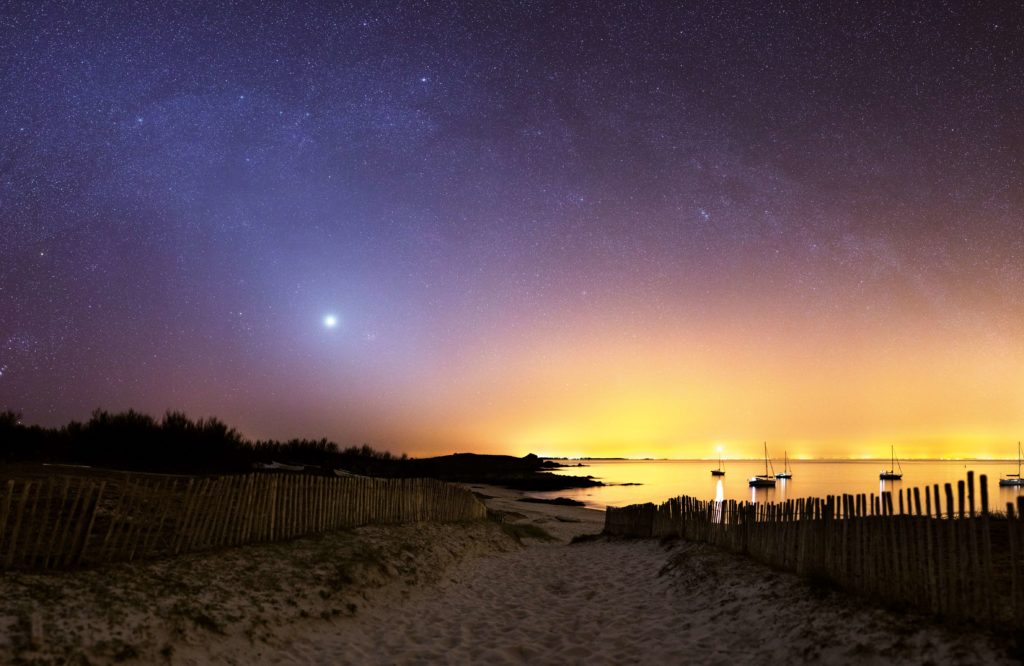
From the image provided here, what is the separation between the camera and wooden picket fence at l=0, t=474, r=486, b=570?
7.35 m

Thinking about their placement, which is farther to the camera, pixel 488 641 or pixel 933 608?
pixel 488 641

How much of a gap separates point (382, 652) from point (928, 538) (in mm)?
6547

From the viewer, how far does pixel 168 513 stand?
11352 mm

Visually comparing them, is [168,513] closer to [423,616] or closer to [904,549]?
[423,616]

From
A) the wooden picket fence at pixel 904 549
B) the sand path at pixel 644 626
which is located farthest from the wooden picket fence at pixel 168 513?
the wooden picket fence at pixel 904 549

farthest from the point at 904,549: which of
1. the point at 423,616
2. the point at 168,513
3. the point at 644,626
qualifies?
the point at 168,513

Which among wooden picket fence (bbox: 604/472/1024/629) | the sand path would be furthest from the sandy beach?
wooden picket fence (bbox: 604/472/1024/629)

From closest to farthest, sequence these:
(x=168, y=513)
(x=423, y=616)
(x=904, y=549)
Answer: (x=904, y=549) < (x=423, y=616) < (x=168, y=513)

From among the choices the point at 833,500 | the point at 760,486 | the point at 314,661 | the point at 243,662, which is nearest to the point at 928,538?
the point at 833,500

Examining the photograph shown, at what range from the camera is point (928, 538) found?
21.5 ft

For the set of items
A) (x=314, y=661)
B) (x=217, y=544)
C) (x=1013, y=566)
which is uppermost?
(x=1013, y=566)

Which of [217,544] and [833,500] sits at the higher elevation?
[833,500]

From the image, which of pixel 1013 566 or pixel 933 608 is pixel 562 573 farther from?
pixel 1013 566

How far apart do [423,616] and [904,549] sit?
22.0 feet
